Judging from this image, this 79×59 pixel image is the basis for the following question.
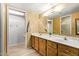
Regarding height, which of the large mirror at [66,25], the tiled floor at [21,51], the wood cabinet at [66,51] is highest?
the large mirror at [66,25]

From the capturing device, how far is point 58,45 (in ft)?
6.50

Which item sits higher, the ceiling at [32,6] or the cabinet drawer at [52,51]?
the ceiling at [32,6]

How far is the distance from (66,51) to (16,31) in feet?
3.69

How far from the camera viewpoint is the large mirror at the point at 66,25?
6.22ft

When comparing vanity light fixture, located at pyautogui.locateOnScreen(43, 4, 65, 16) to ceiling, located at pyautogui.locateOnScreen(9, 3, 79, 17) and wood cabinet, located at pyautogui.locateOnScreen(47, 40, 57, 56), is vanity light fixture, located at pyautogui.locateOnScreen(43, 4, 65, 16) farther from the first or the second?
wood cabinet, located at pyautogui.locateOnScreen(47, 40, 57, 56)

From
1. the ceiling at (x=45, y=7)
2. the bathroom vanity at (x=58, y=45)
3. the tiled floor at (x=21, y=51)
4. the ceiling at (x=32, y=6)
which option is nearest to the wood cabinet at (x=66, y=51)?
the bathroom vanity at (x=58, y=45)

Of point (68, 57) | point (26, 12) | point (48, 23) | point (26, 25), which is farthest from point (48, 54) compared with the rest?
point (26, 12)

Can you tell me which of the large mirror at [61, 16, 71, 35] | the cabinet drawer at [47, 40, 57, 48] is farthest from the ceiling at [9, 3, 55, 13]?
the cabinet drawer at [47, 40, 57, 48]

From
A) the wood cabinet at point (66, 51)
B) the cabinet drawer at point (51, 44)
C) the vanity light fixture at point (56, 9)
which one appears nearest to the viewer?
the wood cabinet at point (66, 51)

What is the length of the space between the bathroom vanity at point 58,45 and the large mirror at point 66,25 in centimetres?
13

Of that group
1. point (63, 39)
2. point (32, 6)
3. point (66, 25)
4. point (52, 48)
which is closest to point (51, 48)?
point (52, 48)

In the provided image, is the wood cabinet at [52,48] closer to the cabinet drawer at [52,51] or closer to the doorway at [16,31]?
the cabinet drawer at [52,51]

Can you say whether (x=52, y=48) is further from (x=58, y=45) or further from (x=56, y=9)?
(x=56, y=9)

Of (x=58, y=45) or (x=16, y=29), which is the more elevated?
(x=16, y=29)
